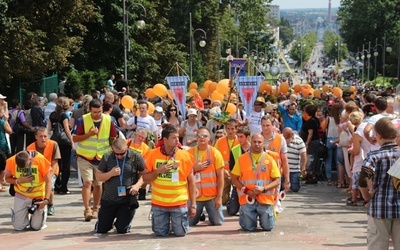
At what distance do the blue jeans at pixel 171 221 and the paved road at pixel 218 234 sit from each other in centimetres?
13

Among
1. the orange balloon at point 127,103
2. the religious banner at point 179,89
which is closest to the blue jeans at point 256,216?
the orange balloon at point 127,103

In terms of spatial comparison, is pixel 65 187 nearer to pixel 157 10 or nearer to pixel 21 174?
pixel 21 174

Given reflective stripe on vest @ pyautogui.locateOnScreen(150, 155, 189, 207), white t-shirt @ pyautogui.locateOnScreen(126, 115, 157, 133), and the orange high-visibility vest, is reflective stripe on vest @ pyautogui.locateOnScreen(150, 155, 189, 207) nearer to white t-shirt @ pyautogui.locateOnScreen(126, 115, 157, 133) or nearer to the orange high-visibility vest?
the orange high-visibility vest

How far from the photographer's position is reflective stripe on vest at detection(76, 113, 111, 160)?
14.1 meters

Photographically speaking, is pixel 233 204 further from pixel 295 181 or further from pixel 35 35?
pixel 35 35

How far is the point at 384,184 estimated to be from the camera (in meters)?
9.20

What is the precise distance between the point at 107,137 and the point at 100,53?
1317 inches

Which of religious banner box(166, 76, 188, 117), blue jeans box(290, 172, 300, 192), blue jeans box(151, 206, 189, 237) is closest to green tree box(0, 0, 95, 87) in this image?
religious banner box(166, 76, 188, 117)

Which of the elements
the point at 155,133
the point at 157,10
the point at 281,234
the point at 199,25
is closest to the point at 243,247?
the point at 281,234

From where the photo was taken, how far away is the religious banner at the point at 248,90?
20156 mm

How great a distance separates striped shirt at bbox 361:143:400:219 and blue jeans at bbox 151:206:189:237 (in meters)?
3.67

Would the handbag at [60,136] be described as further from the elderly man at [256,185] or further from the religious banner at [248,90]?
the elderly man at [256,185]

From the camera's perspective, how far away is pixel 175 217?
12305 mm

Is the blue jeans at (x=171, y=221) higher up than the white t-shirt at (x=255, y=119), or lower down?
lower down
